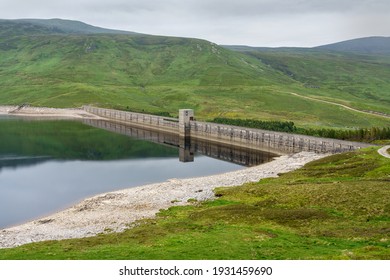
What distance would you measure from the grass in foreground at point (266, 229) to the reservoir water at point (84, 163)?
2718cm

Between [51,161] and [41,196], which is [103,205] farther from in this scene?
[51,161]

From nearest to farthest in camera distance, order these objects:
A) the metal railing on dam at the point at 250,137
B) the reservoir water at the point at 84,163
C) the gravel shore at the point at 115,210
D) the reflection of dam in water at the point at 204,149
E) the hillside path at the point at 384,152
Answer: the gravel shore at the point at 115,210 < the reservoir water at the point at 84,163 < the hillside path at the point at 384,152 < the metal railing on dam at the point at 250,137 < the reflection of dam in water at the point at 204,149

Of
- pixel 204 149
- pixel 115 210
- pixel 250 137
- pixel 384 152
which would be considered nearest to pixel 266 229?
pixel 115 210

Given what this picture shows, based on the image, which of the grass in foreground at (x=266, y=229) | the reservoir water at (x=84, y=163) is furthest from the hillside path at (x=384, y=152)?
the reservoir water at (x=84, y=163)

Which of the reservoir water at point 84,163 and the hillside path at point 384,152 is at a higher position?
the hillside path at point 384,152

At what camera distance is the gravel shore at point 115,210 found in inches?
2016

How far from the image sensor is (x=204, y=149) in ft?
469

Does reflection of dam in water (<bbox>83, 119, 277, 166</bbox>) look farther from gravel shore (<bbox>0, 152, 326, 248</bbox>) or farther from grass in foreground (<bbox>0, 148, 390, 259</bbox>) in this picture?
grass in foreground (<bbox>0, 148, 390, 259</bbox>)

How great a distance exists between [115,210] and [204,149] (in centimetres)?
8193

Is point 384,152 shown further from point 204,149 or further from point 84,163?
point 84,163

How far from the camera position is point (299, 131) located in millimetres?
141000

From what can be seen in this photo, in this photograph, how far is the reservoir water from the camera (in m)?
78.8

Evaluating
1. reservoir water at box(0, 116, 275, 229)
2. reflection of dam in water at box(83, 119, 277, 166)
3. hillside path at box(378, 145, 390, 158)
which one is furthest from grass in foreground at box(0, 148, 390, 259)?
reflection of dam in water at box(83, 119, 277, 166)

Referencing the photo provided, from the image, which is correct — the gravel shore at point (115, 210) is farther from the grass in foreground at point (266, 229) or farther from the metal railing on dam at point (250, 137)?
the metal railing on dam at point (250, 137)
